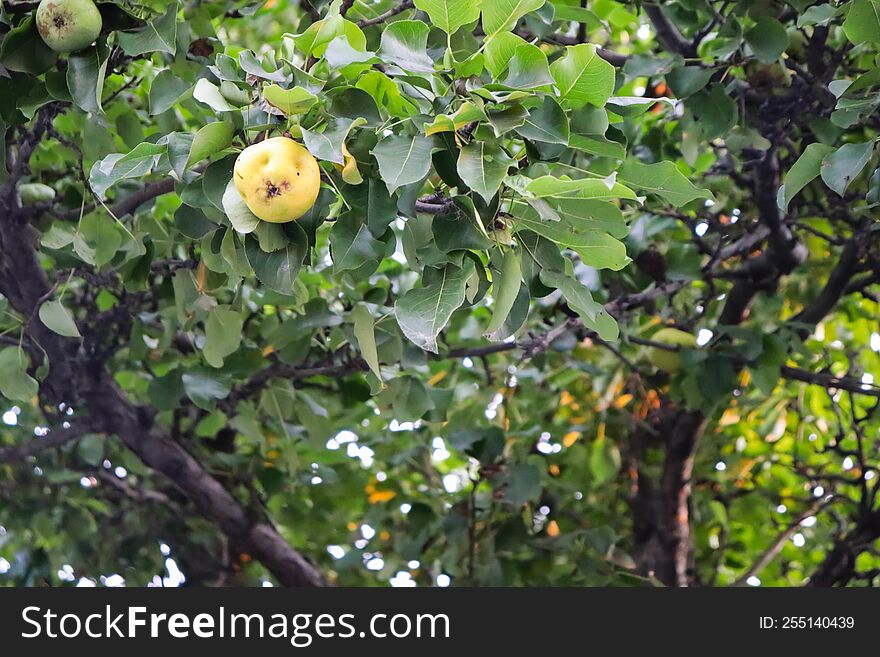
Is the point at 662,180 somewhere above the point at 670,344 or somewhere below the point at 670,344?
below

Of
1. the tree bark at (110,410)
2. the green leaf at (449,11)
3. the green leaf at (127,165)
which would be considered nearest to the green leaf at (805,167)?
the green leaf at (449,11)

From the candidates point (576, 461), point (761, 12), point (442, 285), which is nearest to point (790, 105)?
point (761, 12)

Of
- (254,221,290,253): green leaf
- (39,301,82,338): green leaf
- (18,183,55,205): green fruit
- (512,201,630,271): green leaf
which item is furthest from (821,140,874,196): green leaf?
(18,183,55,205): green fruit

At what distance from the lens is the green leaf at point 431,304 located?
1.21 meters

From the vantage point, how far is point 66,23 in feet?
4.79

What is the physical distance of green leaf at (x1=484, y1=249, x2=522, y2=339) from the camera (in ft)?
4.13

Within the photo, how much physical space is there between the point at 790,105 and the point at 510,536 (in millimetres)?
1460

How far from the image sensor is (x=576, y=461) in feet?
10.4

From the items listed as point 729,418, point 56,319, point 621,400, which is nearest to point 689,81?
point 56,319

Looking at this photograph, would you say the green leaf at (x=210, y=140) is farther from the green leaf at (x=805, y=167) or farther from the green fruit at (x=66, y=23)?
the green leaf at (x=805, y=167)

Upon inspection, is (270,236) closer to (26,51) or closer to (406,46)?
(406,46)

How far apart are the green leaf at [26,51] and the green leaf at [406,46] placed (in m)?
0.61

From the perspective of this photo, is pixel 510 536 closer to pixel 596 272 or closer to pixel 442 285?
pixel 596 272

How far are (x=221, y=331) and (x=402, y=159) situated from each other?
909 millimetres
